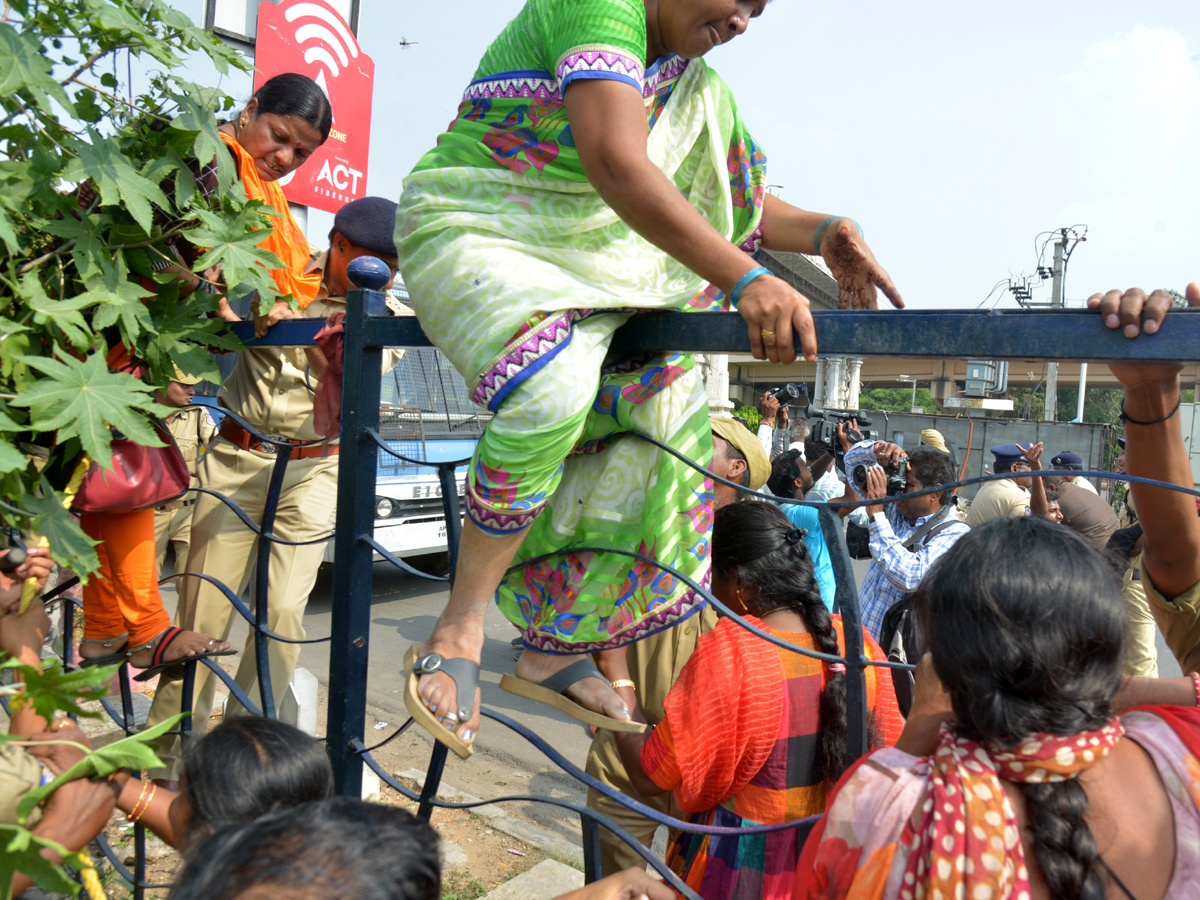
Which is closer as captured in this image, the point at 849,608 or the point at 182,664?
the point at 849,608

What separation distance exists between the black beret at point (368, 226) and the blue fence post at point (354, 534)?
97cm

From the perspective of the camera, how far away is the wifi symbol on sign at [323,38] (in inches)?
186

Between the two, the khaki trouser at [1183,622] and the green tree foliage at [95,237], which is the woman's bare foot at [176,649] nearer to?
the green tree foliage at [95,237]

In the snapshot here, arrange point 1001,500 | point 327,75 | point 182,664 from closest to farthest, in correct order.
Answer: point 182,664, point 1001,500, point 327,75

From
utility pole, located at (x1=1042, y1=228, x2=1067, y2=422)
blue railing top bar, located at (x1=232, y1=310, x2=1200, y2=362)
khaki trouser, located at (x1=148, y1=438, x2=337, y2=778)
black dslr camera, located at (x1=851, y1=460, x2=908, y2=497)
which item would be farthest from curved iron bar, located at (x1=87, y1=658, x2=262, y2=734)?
utility pole, located at (x1=1042, y1=228, x2=1067, y2=422)

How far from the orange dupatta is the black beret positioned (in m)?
0.17

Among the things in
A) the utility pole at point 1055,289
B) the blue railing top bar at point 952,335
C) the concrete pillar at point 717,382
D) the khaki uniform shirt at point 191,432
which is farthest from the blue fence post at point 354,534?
the utility pole at point 1055,289

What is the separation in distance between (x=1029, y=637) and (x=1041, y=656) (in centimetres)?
2

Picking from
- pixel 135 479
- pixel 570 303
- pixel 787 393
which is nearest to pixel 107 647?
pixel 135 479

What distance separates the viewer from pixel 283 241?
2.56 meters

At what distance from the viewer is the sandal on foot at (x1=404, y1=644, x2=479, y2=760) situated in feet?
4.23

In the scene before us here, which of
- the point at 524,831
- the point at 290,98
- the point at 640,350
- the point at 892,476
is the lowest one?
the point at 524,831

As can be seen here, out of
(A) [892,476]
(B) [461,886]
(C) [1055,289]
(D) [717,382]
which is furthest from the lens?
(C) [1055,289]

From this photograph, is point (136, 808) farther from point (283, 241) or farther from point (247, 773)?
point (283, 241)
